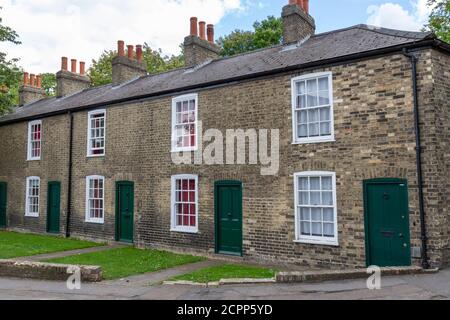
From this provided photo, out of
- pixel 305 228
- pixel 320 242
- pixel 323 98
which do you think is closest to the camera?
pixel 320 242

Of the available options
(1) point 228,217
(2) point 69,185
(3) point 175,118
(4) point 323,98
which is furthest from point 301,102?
(2) point 69,185

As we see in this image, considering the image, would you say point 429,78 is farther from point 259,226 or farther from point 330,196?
point 259,226

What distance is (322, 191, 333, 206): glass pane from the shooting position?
1066 cm

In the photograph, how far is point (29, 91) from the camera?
2700 centimetres

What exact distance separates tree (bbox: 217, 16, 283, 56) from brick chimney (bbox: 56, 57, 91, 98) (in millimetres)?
15799

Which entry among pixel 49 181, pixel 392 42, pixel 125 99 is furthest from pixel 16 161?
pixel 392 42

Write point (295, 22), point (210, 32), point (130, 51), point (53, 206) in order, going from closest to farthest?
point (295, 22), point (210, 32), point (53, 206), point (130, 51)

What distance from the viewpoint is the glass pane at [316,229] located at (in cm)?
1083

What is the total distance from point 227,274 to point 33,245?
9094 mm

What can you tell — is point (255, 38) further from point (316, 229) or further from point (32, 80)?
point (316, 229)

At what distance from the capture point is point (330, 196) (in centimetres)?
1069

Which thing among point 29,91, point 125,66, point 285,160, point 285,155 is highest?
point 29,91

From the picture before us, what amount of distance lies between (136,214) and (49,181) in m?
6.26

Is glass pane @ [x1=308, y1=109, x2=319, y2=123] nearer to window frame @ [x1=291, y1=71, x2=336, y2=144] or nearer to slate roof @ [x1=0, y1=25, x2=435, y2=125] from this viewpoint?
window frame @ [x1=291, y1=71, x2=336, y2=144]
